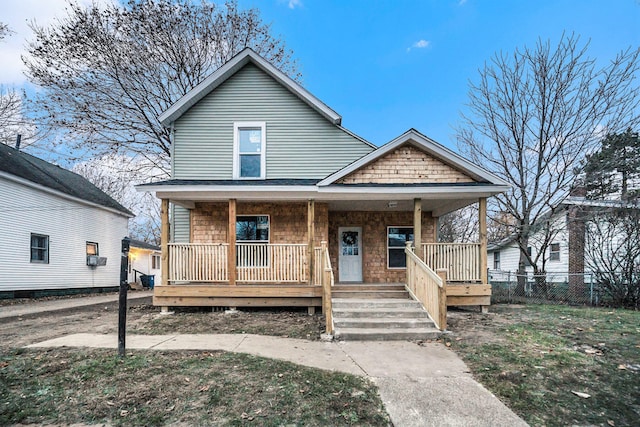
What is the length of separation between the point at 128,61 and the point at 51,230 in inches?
329

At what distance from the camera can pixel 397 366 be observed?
4.82 m

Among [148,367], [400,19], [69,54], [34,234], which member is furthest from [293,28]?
[148,367]

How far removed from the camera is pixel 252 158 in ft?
37.4

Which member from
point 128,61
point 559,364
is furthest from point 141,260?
point 559,364

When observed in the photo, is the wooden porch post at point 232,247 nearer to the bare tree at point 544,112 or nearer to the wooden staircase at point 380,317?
the wooden staircase at point 380,317

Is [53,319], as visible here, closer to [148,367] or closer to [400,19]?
[148,367]

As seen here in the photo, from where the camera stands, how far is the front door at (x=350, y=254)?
1123 centimetres

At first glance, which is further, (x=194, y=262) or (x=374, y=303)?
(x=194, y=262)

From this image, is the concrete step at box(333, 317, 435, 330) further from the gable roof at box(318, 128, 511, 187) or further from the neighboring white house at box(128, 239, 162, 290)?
the neighboring white house at box(128, 239, 162, 290)

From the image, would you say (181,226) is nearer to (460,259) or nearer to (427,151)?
(427,151)

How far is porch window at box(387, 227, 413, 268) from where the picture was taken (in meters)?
11.3

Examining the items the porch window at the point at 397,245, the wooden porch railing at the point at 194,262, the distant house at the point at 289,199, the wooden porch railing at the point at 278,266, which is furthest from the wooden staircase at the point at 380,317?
the wooden porch railing at the point at 194,262

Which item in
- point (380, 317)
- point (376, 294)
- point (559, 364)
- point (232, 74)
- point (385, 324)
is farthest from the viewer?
point (232, 74)

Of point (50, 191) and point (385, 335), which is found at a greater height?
point (50, 191)
